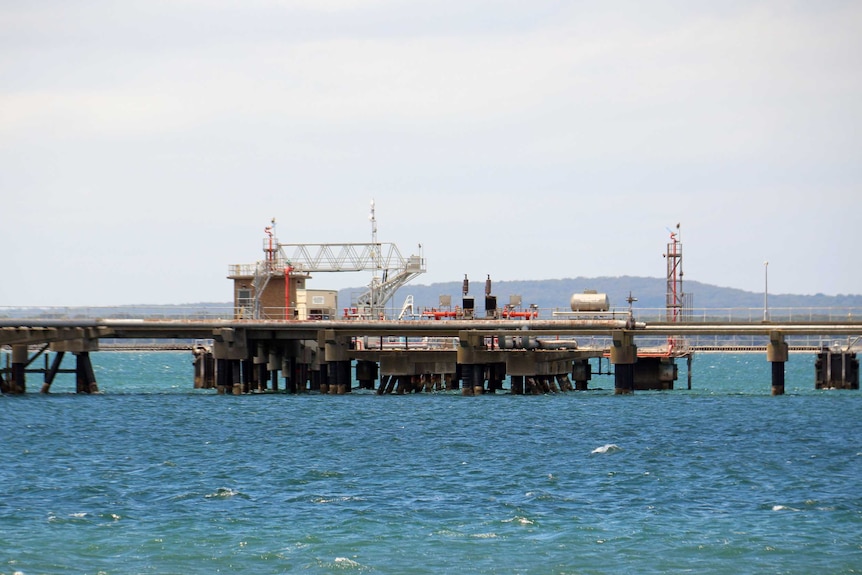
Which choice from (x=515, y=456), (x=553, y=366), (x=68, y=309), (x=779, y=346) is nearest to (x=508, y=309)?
(x=553, y=366)

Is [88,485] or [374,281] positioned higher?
[374,281]

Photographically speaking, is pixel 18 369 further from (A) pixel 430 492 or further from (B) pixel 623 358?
(A) pixel 430 492

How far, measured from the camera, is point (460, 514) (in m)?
37.9

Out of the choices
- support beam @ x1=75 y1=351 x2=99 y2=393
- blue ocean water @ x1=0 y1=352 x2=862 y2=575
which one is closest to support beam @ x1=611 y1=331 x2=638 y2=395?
blue ocean water @ x1=0 y1=352 x2=862 y2=575

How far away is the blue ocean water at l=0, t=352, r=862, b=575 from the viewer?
32.8m

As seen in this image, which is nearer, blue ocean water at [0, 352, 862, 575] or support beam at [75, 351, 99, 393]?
blue ocean water at [0, 352, 862, 575]

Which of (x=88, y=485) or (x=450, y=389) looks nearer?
(x=88, y=485)

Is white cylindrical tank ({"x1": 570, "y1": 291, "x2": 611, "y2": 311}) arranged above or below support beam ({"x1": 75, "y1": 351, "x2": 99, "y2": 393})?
above

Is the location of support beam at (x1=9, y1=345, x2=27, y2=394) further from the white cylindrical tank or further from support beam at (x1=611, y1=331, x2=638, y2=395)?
support beam at (x1=611, y1=331, x2=638, y2=395)

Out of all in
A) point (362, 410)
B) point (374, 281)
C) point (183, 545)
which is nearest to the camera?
point (183, 545)

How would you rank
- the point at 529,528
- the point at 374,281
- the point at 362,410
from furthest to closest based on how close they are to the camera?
1. the point at 374,281
2. the point at 362,410
3. the point at 529,528

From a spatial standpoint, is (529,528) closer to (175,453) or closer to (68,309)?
(175,453)

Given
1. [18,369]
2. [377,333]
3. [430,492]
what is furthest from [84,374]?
[430,492]

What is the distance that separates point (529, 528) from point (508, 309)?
1974 inches
